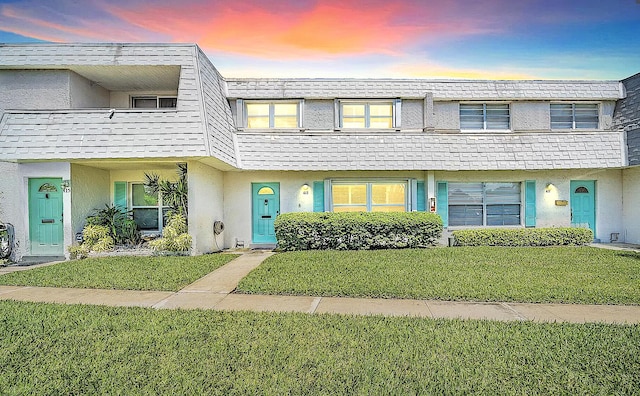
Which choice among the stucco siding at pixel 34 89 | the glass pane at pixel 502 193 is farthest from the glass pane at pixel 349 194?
the stucco siding at pixel 34 89

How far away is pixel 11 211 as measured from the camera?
9.70 metres

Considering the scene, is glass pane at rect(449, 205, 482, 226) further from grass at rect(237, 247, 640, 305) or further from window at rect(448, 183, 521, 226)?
grass at rect(237, 247, 640, 305)

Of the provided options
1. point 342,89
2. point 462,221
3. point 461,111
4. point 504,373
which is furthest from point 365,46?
point 504,373

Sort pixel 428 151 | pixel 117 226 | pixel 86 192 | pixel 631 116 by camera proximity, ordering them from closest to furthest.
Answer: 1. pixel 86 192
2. pixel 117 226
3. pixel 428 151
4. pixel 631 116

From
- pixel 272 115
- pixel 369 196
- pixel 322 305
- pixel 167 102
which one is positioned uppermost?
pixel 167 102

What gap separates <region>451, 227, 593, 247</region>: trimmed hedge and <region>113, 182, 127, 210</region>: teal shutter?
12056mm

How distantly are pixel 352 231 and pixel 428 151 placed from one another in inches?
172

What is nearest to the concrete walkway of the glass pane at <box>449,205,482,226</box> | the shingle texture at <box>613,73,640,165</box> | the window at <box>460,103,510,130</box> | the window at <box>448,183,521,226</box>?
the glass pane at <box>449,205,482,226</box>

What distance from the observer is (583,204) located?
12.8m

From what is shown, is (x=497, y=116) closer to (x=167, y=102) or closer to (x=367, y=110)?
(x=367, y=110)

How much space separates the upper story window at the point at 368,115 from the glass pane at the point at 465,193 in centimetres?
358

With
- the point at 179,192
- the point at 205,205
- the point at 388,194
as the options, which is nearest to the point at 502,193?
the point at 388,194

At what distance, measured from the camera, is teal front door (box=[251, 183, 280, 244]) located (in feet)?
40.8

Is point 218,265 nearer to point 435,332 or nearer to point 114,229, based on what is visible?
point 114,229
